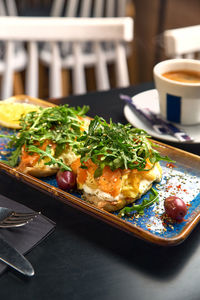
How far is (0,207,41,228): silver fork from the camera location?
838 millimetres

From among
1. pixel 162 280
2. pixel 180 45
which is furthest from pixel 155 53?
pixel 162 280

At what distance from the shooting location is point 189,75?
1328 mm

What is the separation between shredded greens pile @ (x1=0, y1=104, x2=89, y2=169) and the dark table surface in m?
0.15

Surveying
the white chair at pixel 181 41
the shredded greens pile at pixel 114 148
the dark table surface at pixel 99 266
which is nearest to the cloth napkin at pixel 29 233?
the dark table surface at pixel 99 266

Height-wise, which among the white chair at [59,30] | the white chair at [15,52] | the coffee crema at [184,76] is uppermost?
the white chair at [59,30]

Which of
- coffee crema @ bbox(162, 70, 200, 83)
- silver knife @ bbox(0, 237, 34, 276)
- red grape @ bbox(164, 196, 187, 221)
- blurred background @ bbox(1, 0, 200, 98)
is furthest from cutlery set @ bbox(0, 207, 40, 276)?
blurred background @ bbox(1, 0, 200, 98)

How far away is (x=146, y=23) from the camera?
346 centimetres

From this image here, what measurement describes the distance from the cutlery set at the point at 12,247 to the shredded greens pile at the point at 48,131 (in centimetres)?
16

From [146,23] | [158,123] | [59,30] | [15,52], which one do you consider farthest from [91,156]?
[146,23]

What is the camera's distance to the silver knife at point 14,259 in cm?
74

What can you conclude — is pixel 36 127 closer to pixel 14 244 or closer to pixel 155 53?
pixel 14 244

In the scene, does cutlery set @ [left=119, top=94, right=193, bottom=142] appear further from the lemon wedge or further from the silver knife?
the silver knife

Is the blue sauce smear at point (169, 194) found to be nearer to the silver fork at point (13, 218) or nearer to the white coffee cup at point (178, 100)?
the silver fork at point (13, 218)

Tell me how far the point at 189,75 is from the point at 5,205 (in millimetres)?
754
